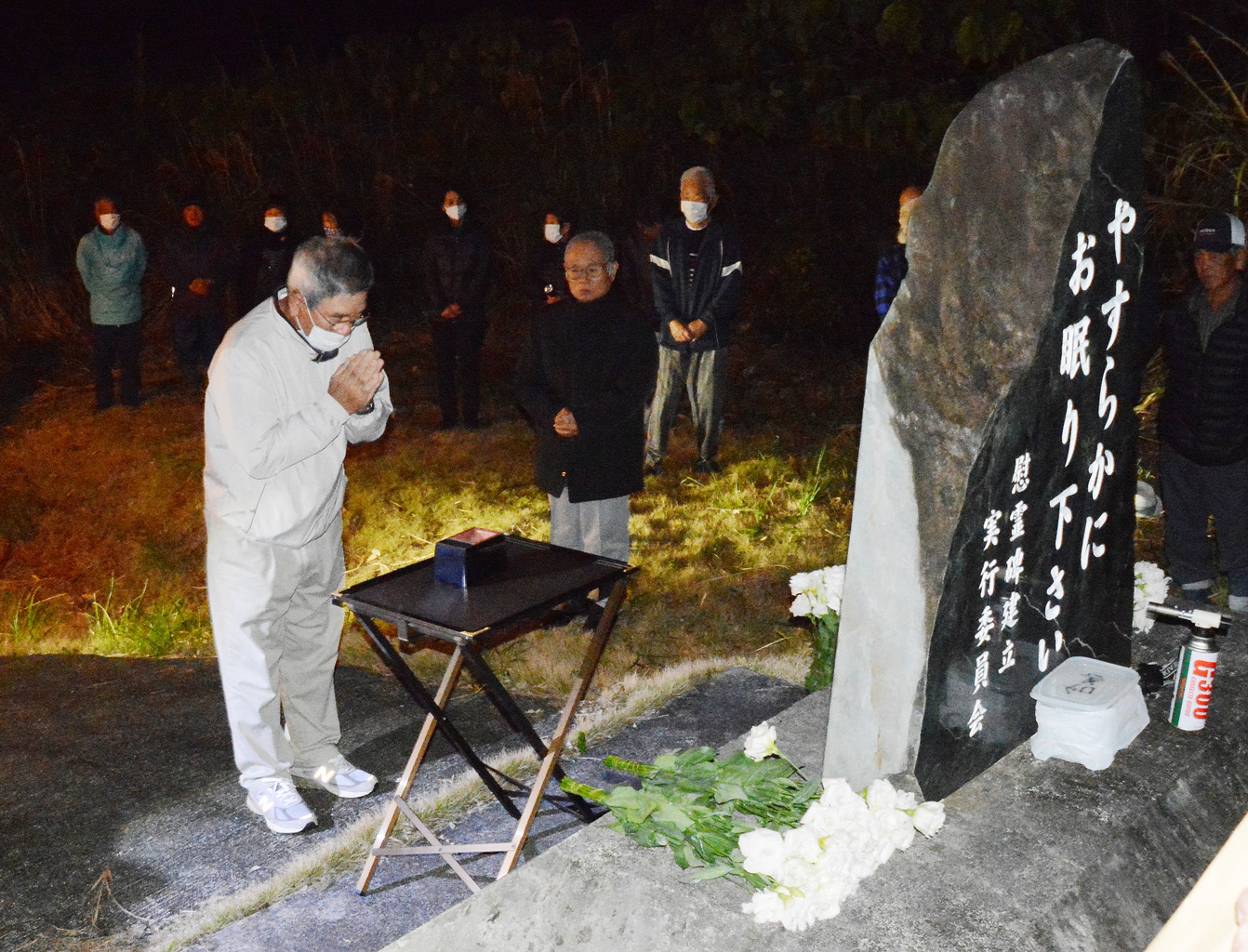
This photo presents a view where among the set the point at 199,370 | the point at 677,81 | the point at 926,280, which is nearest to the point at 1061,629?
the point at 926,280

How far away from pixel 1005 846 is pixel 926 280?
1.33 meters

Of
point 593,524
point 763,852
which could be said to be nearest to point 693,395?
point 593,524

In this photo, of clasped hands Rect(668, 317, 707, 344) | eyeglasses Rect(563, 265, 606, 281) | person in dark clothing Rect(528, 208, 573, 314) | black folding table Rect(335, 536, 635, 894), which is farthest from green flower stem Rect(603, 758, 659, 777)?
person in dark clothing Rect(528, 208, 573, 314)

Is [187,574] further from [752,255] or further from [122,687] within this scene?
[752,255]

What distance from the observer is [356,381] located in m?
3.66

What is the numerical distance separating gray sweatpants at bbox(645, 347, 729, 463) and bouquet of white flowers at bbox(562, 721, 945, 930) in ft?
16.5

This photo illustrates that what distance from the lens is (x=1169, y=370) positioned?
5.24m

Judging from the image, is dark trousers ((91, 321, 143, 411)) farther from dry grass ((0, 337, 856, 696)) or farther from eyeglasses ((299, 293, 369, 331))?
eyeglasses ((299, 293, 369, 331))

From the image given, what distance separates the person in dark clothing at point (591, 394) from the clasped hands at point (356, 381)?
1.46m

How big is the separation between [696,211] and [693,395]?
48.9 inches

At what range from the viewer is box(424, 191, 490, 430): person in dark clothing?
8.94 m

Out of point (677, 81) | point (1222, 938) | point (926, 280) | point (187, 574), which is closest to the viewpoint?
point (1222, 938)

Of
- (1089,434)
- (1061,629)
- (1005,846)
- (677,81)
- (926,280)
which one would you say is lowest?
(1005,846)

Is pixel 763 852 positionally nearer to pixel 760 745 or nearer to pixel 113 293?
pixel 760 745
